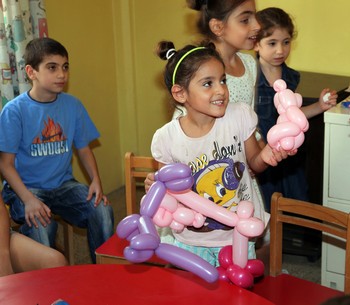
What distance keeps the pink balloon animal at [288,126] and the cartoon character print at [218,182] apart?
235 mm

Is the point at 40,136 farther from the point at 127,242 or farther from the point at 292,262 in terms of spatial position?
the point at 292,262

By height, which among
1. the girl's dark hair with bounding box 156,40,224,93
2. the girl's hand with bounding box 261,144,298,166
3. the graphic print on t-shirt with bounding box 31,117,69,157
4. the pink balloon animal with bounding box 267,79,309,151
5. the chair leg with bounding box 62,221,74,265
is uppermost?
the girl's dark hair with bounding box 156,40,224,93

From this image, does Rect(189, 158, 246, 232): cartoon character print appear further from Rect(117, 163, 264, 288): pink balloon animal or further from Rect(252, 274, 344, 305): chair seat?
Rect(252, 274, 344, 305): chair seat

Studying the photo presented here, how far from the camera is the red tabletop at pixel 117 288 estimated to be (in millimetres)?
1491

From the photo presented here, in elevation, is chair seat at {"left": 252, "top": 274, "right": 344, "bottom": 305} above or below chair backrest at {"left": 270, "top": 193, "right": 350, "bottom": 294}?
below

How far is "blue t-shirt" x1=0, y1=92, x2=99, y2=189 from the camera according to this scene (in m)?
2.57

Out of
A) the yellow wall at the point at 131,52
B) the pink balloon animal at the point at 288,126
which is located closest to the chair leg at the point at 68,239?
the yellow wall at the point at 131,52

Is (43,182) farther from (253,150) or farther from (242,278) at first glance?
(242,278)

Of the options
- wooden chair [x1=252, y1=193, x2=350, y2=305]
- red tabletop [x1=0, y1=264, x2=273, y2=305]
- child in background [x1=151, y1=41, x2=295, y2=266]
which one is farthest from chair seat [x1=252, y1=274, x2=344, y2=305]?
red tabletop [x1=0, y1=264, x2=273, y2=305]

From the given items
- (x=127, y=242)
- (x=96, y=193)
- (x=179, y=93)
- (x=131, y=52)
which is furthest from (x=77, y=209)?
(x=131, y=52)

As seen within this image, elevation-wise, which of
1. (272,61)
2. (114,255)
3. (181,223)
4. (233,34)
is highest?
(233,34)

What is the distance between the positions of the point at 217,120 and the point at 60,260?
733 millimetres

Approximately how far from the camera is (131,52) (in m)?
3.80

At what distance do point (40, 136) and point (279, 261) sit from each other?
1.17m
